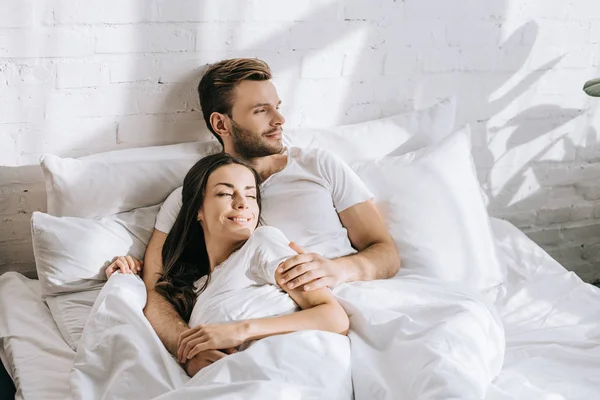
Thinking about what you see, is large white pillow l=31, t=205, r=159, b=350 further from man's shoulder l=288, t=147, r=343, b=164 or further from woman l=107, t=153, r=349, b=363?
man's shoulder l=288, t=147, r=343, b=164

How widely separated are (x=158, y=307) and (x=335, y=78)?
1.01m

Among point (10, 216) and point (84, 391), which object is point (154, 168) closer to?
point (10, 216)

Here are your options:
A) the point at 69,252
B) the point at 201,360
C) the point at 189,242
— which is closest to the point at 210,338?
the point at 201,360

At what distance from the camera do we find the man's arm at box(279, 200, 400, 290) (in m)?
1.84

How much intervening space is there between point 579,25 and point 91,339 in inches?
83.3

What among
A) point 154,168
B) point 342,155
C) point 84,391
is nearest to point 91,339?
Answer: point 84,391

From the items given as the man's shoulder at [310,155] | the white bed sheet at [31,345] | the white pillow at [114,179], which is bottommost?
the white bed sheet at [31,345]

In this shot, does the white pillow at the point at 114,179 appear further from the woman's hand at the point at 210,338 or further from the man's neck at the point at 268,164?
the woman's hand at the point at 210,338

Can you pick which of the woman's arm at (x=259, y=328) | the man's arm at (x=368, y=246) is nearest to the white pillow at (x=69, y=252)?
the woman's arm at (x=259, y=328)

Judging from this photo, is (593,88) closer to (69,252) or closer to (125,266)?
(125,266)

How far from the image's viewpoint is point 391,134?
8.18 feet

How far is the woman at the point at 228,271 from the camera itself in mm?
1723

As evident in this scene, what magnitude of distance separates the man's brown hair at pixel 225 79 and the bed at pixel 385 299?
0.47ft

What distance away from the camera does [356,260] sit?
205 cm
